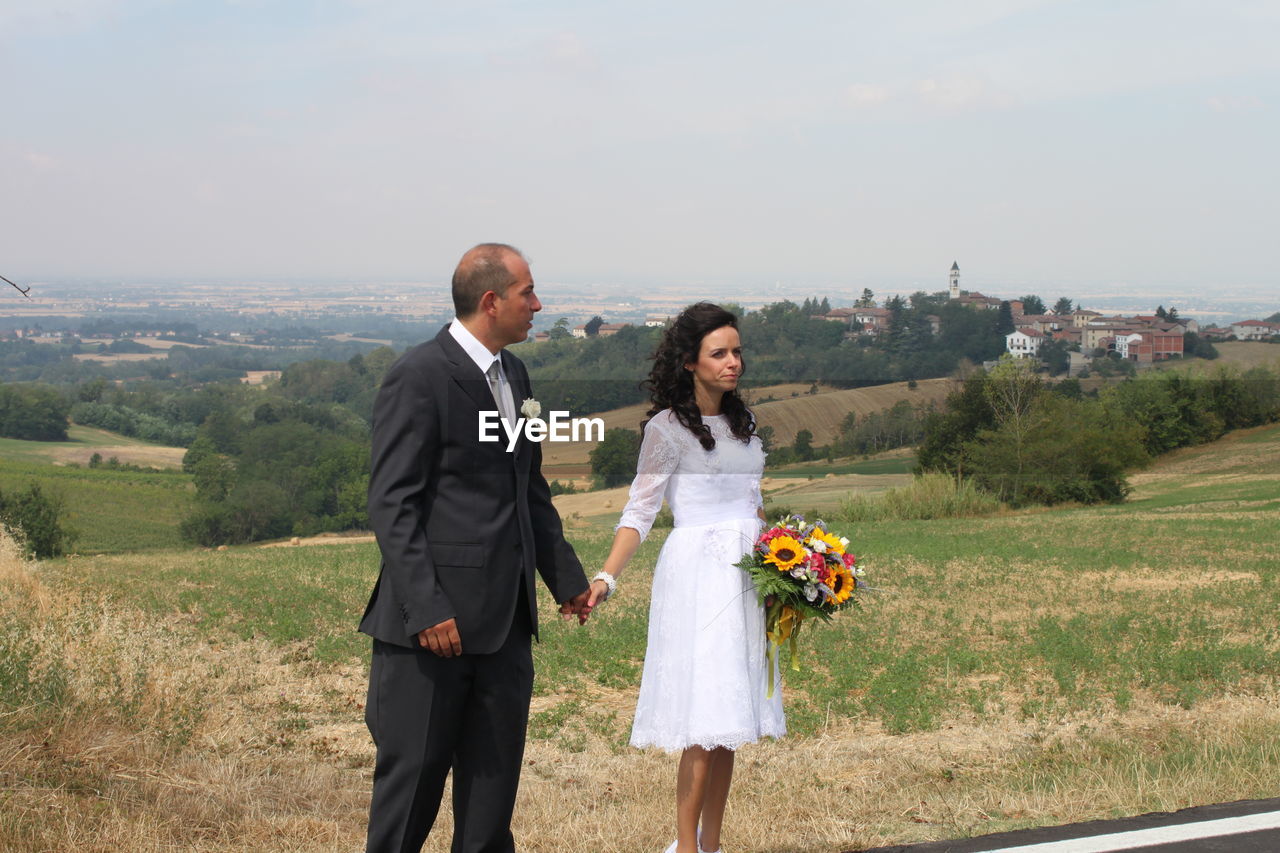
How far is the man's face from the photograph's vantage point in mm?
3480

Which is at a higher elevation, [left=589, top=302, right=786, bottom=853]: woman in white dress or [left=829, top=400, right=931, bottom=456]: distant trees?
[left=589, top=302, right=786, bottom=853]: woman in white dress

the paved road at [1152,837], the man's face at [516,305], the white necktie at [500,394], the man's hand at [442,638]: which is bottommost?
the paved road at [1152,837]

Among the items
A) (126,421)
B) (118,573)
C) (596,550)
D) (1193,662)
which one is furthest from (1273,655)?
(126,421)

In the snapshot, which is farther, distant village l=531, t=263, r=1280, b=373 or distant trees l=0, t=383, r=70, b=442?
distant trees l=0, t=383, r=70, b=442

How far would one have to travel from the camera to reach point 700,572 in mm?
4129

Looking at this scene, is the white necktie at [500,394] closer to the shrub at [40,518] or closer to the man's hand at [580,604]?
the man's hand at [580,604]

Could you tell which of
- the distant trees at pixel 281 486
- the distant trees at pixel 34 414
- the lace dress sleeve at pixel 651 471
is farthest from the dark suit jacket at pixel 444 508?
the distant trees at pixel 34 414

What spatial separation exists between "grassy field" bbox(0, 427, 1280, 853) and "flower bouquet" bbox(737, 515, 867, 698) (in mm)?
850

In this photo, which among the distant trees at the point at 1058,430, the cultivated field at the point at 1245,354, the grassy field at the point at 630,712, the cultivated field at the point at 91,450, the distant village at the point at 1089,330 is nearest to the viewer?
the grassy field at the point at 630,712

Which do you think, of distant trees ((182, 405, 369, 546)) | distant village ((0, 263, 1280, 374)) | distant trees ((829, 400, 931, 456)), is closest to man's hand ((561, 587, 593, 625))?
distant village ((0, 263, 1280, 374))

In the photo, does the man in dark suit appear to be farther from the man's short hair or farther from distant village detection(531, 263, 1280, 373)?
distant village detection(531, 263, 1280, 373)

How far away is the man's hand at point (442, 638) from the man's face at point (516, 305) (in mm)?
930

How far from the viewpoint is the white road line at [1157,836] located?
4.00m

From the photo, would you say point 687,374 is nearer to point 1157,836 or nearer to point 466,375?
point 466,375
